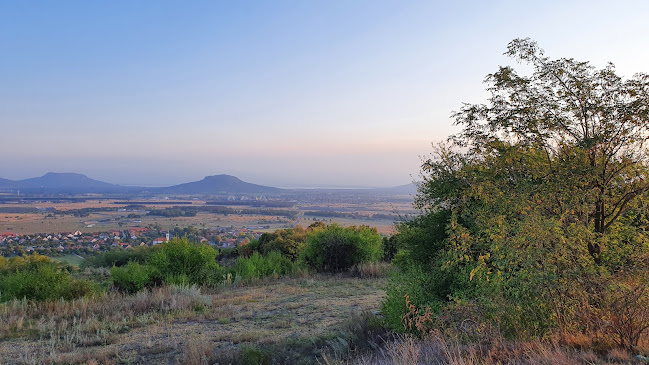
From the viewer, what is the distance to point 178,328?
8820 millimetres

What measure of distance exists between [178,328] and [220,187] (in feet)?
529

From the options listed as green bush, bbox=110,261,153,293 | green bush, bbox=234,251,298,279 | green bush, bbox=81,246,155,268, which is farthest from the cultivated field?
green bush, bbox=110,261,153,293

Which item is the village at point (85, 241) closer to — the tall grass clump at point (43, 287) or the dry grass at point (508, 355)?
the tall grass clump at point (43, 287)

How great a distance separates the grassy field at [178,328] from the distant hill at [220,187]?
14886cm

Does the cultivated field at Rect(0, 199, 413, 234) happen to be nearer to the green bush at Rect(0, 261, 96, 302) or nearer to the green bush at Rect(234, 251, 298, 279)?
the green bush at Rect(234, 251, 298, 279)

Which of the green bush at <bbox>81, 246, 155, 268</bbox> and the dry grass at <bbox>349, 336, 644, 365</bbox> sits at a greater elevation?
the dry grass at <bbox>349, 336, 644, 365</bbox>

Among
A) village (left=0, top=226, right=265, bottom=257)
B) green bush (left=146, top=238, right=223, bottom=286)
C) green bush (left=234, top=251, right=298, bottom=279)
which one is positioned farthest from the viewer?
village (left=0, top=226, right=265, bottom=257)

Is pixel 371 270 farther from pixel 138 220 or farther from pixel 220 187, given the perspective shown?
pixel 220 187

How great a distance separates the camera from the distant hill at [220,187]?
160375mm

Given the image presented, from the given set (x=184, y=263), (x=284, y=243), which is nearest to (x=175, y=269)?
(x=184, y=263)

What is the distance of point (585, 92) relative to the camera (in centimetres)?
727

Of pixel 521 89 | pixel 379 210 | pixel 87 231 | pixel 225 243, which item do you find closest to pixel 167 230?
pixel 87 231

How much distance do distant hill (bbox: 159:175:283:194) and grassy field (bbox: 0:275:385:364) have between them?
488 feet

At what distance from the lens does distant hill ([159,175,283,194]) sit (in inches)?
6314
